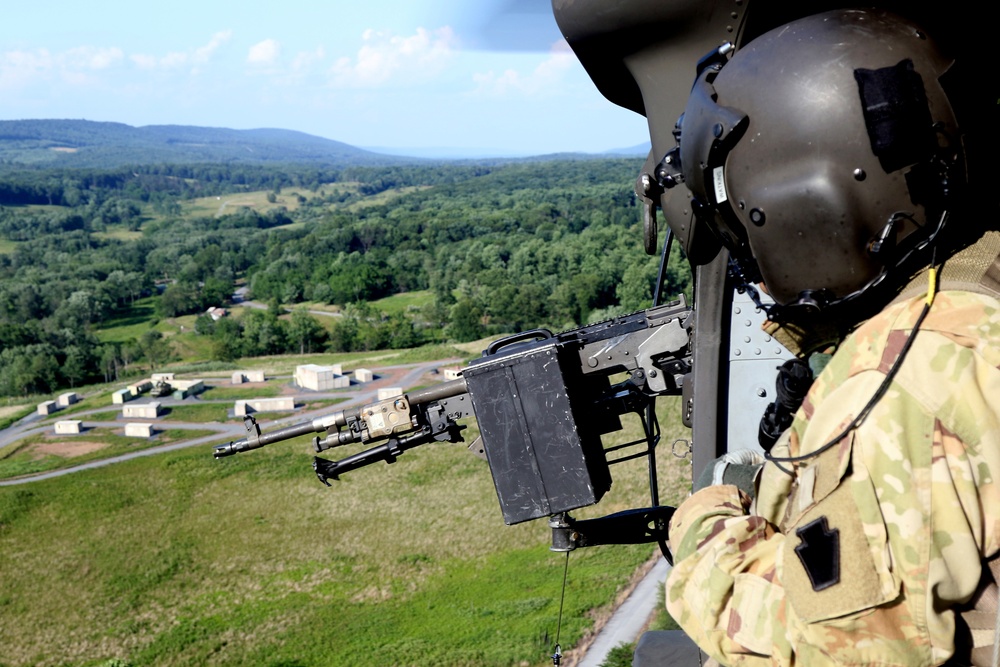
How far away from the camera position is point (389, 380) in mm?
57188

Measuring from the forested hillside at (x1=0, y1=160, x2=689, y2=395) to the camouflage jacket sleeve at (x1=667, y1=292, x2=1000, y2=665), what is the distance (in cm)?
5259

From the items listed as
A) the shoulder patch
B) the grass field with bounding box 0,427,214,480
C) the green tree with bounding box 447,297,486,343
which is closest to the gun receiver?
the shoulder patch

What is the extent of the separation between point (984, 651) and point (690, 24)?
3.66 metres

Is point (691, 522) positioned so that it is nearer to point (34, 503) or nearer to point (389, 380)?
point (34, 503)

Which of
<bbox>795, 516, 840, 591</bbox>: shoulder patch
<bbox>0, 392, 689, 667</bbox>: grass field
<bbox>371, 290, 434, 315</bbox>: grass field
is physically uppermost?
<bbox>795, 516, 840, 591</bbox>: shoulder patch

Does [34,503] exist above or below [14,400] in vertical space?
above

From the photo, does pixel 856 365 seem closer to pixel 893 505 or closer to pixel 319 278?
pixel 893 505

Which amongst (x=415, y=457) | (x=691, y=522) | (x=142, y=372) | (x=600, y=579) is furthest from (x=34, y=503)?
(x=142, y=372)

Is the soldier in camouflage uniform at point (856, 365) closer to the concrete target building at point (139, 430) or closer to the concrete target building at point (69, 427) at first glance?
the concrete target building at point (139, 430)

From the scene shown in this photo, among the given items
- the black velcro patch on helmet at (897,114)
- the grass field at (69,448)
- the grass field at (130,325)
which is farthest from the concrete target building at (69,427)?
the black velcro patch on helmet at (897,114)

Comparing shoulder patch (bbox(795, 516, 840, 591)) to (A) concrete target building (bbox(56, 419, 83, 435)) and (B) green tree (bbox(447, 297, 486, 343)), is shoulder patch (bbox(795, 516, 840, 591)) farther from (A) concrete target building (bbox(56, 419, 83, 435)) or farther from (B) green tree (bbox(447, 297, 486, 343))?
(B) green tree (bbox(447, 297, 486, 343))

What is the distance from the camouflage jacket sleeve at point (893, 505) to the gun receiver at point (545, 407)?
2896 millimetres

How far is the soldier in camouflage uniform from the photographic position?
2254 millimetres

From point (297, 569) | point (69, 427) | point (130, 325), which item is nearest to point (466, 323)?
point (69, 427)
